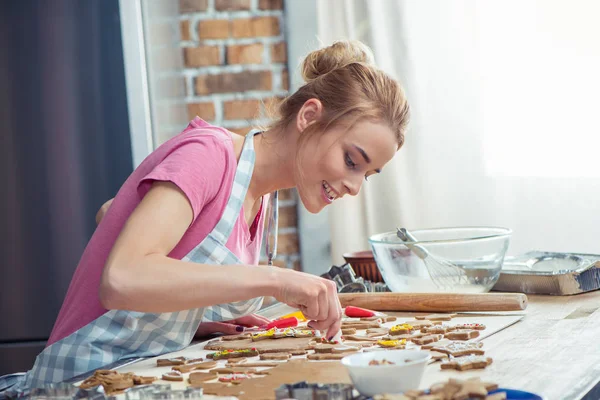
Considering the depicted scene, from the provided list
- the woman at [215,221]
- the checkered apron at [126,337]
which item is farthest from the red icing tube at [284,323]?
the checkered apron at [126,337]

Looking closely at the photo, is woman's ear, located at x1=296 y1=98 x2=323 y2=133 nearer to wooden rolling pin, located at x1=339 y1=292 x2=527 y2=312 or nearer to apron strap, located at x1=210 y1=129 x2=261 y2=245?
apron strap, located at x1=210 y1=129 x2=261 y2=245

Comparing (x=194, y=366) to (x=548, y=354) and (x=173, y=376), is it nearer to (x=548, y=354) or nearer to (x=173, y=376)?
(x=173, y=376)

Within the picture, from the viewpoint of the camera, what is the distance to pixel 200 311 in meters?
1.38

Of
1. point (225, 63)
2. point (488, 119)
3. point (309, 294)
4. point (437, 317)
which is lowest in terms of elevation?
point (437, 317)

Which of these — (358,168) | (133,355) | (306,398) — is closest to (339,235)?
(358,168)

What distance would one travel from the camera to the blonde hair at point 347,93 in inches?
57.4

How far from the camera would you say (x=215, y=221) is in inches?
53.7

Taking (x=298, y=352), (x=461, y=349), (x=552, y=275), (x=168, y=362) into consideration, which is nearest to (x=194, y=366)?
(x=168, y=362)

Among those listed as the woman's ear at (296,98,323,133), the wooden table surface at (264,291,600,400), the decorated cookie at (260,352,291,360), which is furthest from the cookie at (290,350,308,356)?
the woman's ear at (296,98,323,133)

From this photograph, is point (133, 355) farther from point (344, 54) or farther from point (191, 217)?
point (344, 54)

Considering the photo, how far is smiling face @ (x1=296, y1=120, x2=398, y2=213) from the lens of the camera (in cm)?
143

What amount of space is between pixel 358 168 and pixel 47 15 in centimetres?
127

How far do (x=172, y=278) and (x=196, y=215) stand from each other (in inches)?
5.5

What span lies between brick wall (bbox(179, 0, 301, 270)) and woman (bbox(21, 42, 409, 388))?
100 cm
